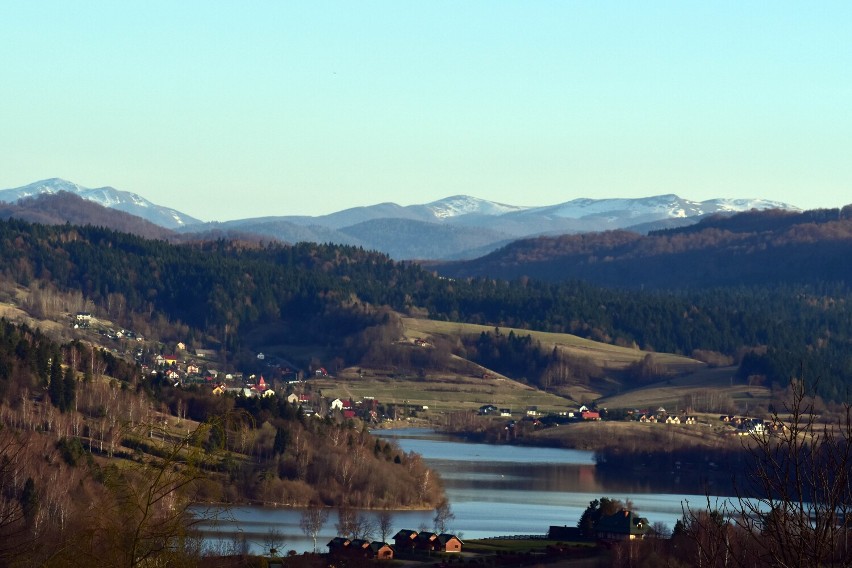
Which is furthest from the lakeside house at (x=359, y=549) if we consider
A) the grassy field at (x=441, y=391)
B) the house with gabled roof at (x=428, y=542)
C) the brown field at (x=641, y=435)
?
the grassy field at (x=441, y=391)

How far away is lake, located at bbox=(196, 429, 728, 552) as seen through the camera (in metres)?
69.4

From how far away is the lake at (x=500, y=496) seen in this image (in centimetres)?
6938

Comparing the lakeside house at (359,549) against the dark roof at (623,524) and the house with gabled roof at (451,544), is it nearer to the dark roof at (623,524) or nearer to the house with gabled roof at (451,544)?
the house with gabled roof at (451,544)

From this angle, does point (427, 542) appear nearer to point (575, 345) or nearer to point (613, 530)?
point (613, 530)

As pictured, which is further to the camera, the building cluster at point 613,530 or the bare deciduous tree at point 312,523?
the building cluster at point 613,530

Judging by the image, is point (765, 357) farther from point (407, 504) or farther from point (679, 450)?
point (407, 504)

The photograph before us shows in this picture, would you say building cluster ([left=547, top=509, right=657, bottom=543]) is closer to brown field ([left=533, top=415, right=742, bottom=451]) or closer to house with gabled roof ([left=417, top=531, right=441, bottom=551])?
house with gabled roof ([left=417, top=531, right=441, bottom=551])

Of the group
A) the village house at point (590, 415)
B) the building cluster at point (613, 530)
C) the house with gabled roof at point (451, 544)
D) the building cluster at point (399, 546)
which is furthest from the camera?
the village house at point (590, 415)

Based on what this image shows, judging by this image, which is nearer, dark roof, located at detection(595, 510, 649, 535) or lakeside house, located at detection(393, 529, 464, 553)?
lakeside house, located at detection(393, 529, 464, 553)

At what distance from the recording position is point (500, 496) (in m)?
88.2

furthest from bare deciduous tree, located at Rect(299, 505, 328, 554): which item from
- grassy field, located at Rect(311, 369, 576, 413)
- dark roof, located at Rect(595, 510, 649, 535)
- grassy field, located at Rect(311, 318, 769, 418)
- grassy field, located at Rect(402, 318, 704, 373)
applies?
grassy field, located at Rect(402, 318, 704, 373)

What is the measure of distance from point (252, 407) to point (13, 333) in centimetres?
1565

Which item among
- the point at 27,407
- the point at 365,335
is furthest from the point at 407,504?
the point at 365,335

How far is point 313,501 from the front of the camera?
82.0m
